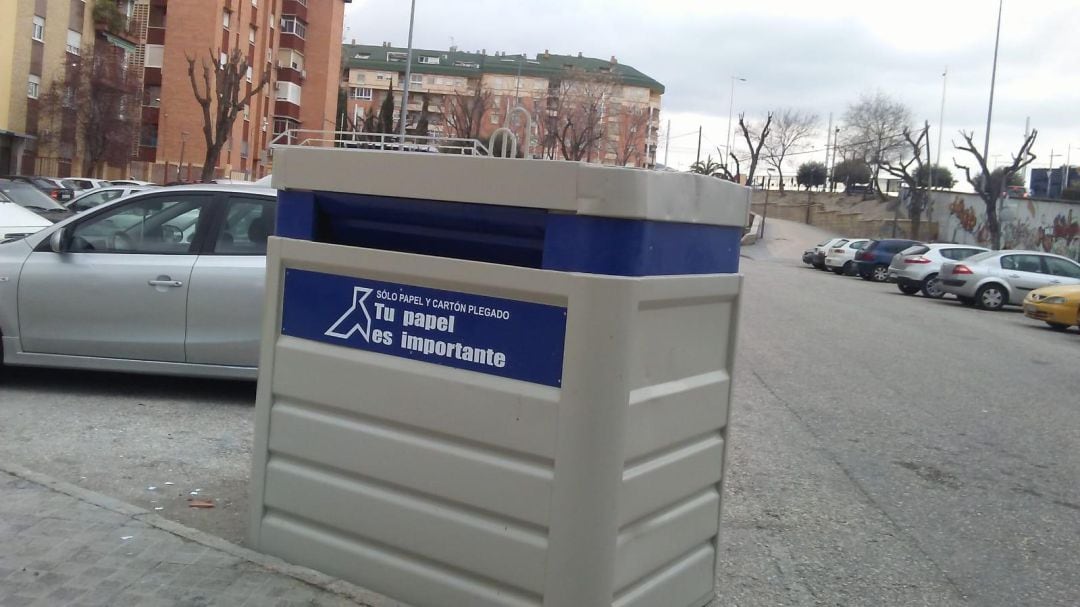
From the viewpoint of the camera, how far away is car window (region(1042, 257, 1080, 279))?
24203mm

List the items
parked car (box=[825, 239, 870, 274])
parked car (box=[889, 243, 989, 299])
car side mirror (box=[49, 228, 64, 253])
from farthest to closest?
parked car (box=[825, 239, 870, 274]), parked car (box=[889, 243, 989, 299]), car side mirror (box=[49, 228, 64, 253])

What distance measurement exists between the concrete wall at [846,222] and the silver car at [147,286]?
5311cm

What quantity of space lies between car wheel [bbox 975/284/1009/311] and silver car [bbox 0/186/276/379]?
21.5 m

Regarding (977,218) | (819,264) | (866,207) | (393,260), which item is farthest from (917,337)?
(866,207)

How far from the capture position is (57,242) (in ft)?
24.9

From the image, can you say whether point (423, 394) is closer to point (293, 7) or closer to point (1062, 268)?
point (1062, 268)

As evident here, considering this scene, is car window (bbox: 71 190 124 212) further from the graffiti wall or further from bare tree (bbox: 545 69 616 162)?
the graffiti wall

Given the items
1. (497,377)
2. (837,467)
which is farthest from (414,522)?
(837,467)

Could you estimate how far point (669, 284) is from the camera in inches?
131

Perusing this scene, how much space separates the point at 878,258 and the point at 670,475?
3427 cm

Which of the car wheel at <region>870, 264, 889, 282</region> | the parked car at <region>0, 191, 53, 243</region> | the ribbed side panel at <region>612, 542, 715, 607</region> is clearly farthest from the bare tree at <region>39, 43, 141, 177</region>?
the ribbed side panel at <region>612, 542, 715, 607</region>

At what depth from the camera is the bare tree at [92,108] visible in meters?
47.4

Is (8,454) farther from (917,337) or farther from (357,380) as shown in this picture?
(917,337)

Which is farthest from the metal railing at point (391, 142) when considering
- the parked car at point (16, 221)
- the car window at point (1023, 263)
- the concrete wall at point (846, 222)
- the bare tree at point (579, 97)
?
the concrete wall at point (846, 222)
